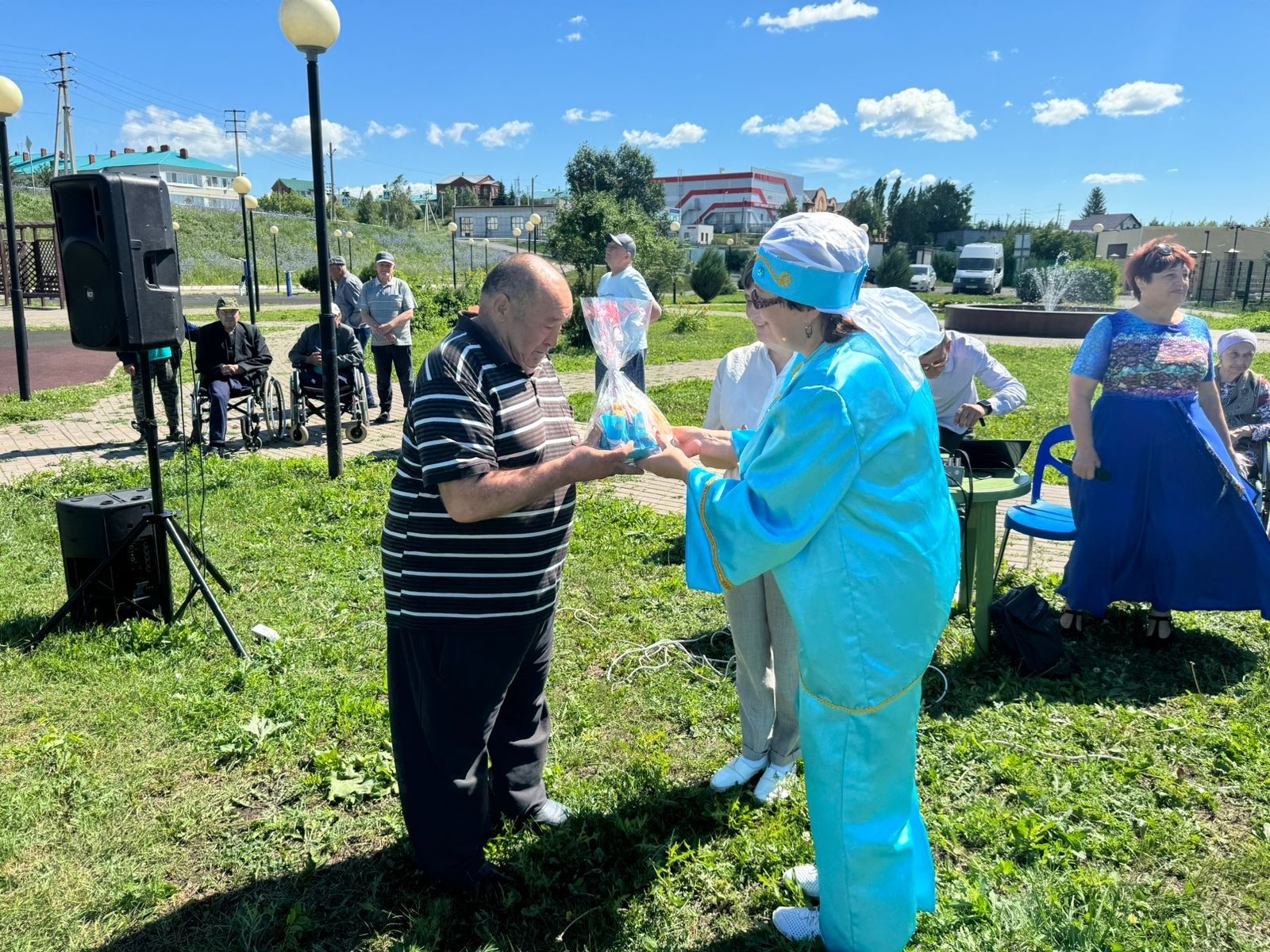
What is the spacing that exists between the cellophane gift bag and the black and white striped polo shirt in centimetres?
22

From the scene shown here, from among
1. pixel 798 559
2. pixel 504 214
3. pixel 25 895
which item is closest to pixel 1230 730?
pixel 798 559

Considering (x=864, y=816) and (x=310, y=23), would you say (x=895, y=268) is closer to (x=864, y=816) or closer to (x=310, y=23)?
(x=310, y=23)

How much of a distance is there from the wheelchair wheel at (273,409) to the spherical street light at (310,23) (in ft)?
12.3

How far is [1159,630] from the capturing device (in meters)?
4.54

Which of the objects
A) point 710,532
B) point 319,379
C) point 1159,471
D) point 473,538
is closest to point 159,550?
point 473,538

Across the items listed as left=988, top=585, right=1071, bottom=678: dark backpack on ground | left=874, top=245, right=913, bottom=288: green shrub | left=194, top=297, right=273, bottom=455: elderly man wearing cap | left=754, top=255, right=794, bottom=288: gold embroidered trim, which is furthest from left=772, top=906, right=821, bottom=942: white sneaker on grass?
left=874, top=245, right=913, bottom=288: green shrub

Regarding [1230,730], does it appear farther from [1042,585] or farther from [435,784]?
[435,784]

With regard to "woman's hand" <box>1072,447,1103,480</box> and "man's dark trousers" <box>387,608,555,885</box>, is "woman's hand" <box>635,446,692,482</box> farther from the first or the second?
"woman's hand" <box>1072,447,1103,480</box>

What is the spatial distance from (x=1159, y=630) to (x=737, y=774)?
8.75 ft

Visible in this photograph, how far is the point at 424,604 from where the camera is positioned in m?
2.49

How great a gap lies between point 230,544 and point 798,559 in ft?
16.5

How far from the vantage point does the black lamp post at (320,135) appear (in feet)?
22.7

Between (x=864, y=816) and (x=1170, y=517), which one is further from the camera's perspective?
(x=1170, y=517)

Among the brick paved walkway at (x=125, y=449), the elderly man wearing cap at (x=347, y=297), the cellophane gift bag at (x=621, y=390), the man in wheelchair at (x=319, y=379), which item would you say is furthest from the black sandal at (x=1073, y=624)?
the elderly man wearing cap at (x=347, y=297)
